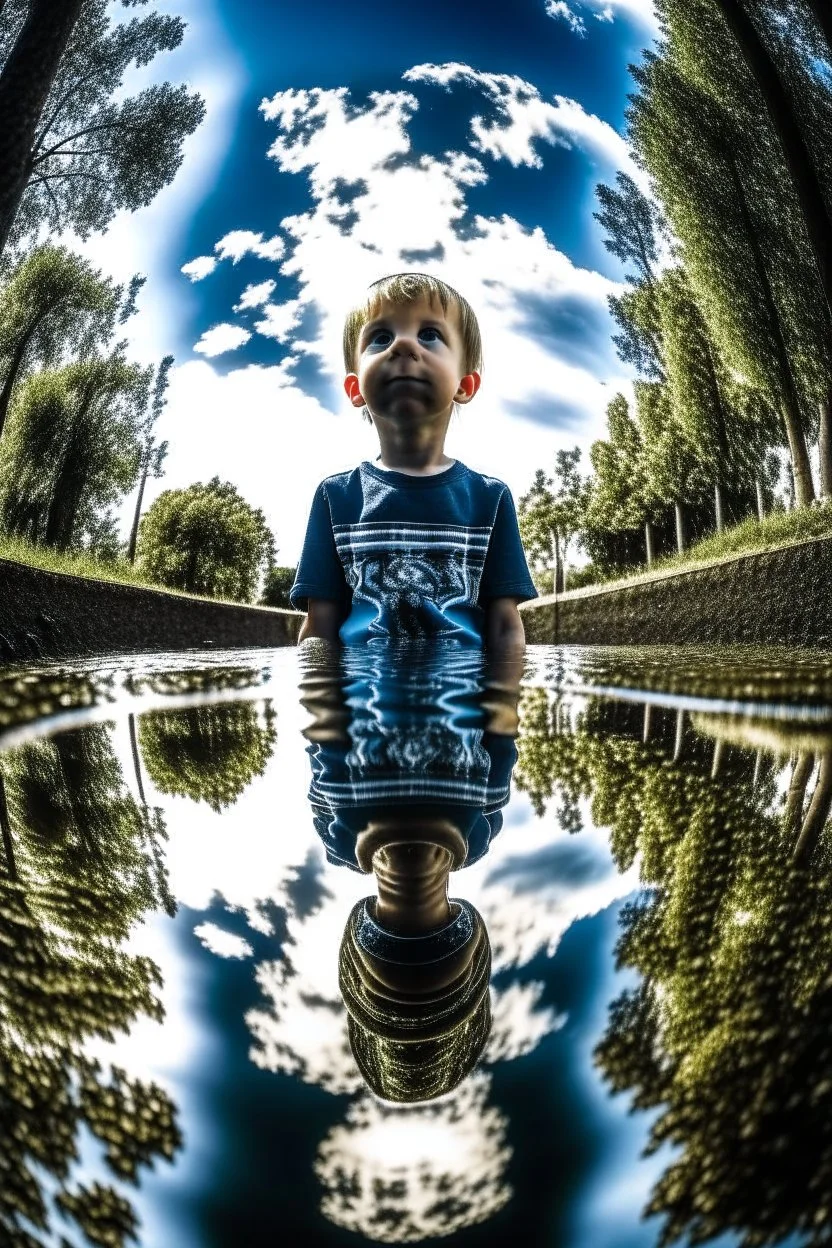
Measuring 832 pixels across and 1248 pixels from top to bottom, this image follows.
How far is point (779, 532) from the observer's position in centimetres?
464

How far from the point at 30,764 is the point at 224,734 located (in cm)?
13

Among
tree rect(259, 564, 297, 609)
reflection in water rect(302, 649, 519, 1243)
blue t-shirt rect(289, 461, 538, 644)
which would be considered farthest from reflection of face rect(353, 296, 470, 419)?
tree rect(259, 564, 297, 609)

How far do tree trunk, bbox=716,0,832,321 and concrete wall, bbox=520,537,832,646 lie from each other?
5.50ft

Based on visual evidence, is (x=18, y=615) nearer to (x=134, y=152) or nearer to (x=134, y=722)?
(x=134, y=722)

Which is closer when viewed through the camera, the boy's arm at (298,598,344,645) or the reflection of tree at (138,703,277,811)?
the reflection of tree at (138,703,277,811)

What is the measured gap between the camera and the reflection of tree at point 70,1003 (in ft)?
0.45

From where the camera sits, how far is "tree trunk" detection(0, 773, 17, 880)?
0.82ft

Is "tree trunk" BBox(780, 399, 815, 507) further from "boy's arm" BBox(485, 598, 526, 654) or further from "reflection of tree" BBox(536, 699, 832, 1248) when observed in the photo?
"reflection of tree" BBox(536, 699, 832, 1248)

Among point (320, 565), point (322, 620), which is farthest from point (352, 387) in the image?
point (322, 620)

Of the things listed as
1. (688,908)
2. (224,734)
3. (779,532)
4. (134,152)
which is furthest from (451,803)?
(134,152)

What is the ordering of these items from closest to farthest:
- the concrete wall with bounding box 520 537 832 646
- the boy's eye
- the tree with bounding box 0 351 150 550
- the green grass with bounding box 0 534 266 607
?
the boy's eye
the concrete wall with bounding box 520 537 832 646
the green grass with bounding box 0 534 266 607
the tree with bounding box 0 351 150 550

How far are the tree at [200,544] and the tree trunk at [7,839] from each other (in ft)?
54.0

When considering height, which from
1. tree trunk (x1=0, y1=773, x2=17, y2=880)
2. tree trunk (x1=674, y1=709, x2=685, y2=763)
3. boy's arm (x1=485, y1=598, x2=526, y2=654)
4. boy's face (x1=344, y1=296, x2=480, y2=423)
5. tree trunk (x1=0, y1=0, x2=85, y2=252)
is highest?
tree trunk (x1=0, y1=0, x2=85, y2=252)

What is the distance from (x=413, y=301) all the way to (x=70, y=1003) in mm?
1691
